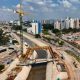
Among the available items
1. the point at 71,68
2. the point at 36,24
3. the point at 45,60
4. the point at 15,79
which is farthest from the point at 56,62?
the point at 36,24

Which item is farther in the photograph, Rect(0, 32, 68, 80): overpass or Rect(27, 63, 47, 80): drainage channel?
Rect(27, 63, 47, 80): drainage channel

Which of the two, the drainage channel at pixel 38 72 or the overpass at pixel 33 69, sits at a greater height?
the overpass at pixel 33 69

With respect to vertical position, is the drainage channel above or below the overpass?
below

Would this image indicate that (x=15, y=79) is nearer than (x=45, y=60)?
Yes

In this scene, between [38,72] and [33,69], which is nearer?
[38,72]

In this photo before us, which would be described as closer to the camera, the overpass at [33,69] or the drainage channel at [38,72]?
the overpass at [33,69]

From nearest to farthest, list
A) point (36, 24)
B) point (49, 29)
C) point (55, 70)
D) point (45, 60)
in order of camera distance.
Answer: point (55, 70)
point (45, 60)
point (36, 24)
point (49, 29)

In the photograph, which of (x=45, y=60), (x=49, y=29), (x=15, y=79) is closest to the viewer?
(x=15, y=79)

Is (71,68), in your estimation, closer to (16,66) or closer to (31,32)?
(16,66)
